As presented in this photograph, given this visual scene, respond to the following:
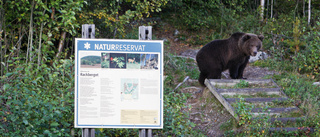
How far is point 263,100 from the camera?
7.25 meters

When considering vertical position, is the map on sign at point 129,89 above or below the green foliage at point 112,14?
below

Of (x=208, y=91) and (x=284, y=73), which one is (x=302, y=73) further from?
(x=208, y=91)

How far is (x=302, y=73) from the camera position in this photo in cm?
955

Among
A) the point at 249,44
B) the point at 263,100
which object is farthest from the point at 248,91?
the point at 249,44

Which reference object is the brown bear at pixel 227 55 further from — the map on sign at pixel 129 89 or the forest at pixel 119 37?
the map on sign at pixel 129 89

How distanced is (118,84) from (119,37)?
22.3 ft

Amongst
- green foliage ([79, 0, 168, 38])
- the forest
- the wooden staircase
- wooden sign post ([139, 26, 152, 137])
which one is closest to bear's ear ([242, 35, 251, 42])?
the wooden staircase

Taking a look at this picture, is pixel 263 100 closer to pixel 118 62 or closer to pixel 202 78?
pixel 202 78

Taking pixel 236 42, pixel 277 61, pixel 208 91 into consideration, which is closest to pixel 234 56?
pixel 236 42

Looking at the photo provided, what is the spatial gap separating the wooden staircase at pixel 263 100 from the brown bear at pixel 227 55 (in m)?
0.54

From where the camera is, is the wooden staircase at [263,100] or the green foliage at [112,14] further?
the green foliage at [112,14]

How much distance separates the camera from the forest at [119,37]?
496cm

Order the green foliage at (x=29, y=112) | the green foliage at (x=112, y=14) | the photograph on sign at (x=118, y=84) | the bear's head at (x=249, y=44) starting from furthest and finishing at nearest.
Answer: the green foliage at (x=112, y=14) < the bear's head at (x=249, y=44) < the green foliage at (x=29, y=112) < the photograph on sign at (x=118, y=84)

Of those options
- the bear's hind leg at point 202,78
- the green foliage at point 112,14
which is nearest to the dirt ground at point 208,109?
the bear's hind leg at point 202,78
